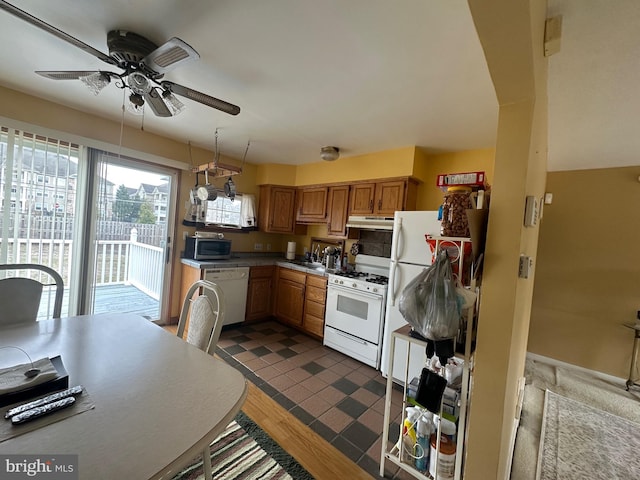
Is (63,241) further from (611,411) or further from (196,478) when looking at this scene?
(611,411)

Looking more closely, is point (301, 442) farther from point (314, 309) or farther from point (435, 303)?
point (314, 309)

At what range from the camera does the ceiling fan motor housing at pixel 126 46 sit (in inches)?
55.9

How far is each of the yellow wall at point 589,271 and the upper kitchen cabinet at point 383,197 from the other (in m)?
1.79

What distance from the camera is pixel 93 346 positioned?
1.21 m

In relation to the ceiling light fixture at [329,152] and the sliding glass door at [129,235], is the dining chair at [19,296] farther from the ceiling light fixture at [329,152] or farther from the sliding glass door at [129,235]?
the ceiling light fixture at [329,152]

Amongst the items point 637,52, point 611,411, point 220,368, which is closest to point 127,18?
point 220,368

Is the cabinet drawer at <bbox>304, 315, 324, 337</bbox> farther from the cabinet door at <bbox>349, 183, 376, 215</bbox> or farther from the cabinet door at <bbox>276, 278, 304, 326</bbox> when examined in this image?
the cabinet door at <bbox>349, 183, 376, 215</bbox>

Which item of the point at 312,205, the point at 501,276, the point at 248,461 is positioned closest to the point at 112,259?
the point at 312,205

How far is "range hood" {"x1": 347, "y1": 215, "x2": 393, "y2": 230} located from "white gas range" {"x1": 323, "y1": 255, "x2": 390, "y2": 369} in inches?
19.1

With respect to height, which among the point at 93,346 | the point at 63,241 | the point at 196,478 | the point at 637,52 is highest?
the point at 637,52

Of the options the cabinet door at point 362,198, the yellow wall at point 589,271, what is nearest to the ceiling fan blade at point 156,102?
the cabinet door at point 362,198

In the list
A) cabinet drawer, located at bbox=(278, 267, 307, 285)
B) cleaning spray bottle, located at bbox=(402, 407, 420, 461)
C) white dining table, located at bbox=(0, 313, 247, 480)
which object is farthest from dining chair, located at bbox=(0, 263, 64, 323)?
cabinet drawer, located at bbox=(278, 267, 307, 285)

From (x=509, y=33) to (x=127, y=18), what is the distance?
1.77 metres

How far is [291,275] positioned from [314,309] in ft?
1.96
